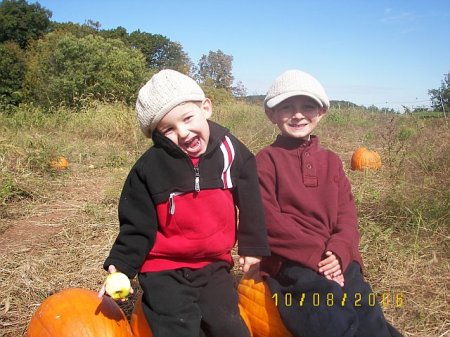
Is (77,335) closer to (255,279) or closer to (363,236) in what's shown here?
(255,279)

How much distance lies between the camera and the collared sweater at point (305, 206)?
2.16m

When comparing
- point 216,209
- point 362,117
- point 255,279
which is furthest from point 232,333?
point 362,117

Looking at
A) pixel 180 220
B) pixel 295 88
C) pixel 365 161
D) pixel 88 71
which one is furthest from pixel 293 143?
pixel 88 71

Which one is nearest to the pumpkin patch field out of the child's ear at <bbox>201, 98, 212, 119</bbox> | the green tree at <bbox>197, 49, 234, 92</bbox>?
the child's ear at <bbox>201, 98, 212, 119</bbox>

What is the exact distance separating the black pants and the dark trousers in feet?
0.82

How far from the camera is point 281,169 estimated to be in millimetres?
2312

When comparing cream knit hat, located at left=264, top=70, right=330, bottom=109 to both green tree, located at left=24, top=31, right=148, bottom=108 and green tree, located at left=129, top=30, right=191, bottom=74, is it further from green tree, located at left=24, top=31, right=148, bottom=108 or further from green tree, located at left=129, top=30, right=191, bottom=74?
green tree, located at left=129, top=30, right=191, bottom=74

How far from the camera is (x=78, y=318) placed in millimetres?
Result: 1957

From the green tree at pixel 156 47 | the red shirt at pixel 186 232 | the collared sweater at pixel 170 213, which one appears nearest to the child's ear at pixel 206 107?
the collared sweater at pixel 170 213

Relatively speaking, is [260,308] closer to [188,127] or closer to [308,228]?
[308,228]

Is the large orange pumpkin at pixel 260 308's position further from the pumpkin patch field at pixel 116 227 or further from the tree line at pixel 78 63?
the tree line at pixel 78 63

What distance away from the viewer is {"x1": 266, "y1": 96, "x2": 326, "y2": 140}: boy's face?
2363 mm

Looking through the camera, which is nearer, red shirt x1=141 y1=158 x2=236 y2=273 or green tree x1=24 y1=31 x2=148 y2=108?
red shirt x1=141 y1=158 x2=236 y2=273

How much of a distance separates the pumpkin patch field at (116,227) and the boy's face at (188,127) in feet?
2.78
